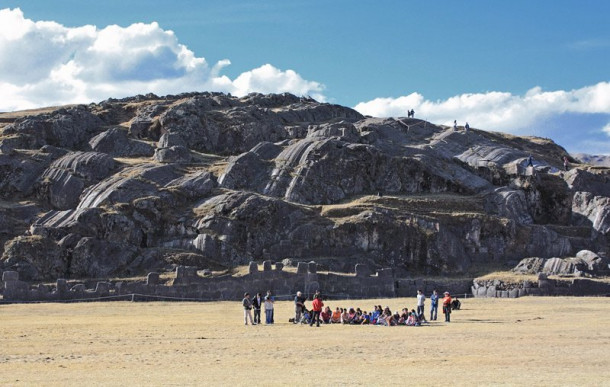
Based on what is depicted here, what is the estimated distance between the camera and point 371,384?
2084 centimetres

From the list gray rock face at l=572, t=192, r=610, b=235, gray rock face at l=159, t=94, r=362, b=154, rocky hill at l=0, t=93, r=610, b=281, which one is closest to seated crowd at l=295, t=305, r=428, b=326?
rocky hill at l=0, t=93, r=610, b=281

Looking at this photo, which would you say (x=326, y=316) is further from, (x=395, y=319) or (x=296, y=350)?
(x=296, y=350)

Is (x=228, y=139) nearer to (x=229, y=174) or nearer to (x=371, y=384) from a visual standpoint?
(x=229, y=174)

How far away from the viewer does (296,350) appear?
94.4ft

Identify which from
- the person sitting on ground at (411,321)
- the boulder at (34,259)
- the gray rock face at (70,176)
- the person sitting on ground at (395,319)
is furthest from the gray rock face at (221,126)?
the person sitting on ground at (411,321)

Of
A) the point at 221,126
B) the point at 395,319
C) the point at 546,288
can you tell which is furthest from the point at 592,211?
the point at 395,319

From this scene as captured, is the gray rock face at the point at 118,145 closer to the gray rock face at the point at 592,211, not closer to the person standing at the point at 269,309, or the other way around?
the gray rock face at the point at 592,211

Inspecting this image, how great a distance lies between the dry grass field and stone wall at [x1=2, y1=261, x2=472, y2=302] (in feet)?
30.4

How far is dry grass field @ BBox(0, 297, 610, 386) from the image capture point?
72.6ft

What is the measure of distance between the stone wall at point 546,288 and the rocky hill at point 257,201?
7336 mm

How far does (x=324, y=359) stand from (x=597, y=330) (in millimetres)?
13841

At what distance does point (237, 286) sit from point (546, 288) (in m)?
21.4

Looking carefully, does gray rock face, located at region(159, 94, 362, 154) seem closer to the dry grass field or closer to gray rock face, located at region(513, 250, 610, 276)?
gray rock face, located at region(513, 250, 610, 276)

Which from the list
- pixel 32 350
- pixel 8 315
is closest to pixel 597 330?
pixel 32 350
